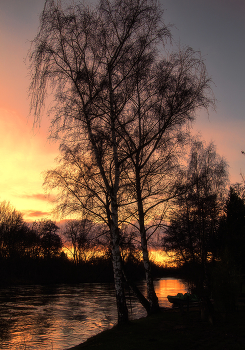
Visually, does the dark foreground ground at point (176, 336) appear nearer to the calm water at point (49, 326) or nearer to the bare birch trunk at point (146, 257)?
the calm water at point (49, 326)

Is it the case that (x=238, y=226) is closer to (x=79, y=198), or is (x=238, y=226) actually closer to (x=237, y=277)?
(x=237, y=277)

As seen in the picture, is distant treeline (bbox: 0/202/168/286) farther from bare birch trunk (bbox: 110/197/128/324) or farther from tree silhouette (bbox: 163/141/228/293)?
bare birch trunk (bbox: 110/197/128/324)

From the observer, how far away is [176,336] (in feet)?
32.3

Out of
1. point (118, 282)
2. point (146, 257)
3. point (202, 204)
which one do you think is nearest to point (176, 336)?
point (118, 282)

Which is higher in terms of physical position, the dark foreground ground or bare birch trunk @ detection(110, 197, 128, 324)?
bare birch trunk @ detection(110, 197, 128, 324)

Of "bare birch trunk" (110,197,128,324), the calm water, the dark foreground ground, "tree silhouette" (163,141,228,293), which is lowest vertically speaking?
the calm water

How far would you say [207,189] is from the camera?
27.3 m

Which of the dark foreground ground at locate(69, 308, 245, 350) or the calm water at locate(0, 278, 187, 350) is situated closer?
the dark foreground ground at locate(69, 308, 245, 350)

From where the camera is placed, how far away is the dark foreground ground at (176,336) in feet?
28.3

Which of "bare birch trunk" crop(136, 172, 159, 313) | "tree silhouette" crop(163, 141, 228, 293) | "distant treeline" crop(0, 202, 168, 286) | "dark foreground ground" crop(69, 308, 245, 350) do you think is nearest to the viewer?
"dark foreground ground" crop(69, 308, 245, 350)

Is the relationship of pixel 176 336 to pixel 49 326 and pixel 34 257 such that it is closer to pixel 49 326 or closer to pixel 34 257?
pixel 49 326

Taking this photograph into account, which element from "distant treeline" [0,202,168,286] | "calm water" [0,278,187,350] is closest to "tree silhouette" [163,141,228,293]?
"calm water" [0,278,187,350]

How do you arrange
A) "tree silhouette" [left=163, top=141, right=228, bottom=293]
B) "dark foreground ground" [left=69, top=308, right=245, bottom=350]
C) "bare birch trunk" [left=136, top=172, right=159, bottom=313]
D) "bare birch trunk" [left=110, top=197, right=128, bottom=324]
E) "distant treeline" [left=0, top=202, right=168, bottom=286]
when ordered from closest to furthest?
"dark foreground ground" [left=69, top=308, right=245, bottom=350], "bare birch trunk" [left=110, top=197, right=128, bottom=324], "bare birch trunk" [left=136, top=172, right=159, bottom=313], "tree silhouette" [left=163, top=141, right=228, bottom=293], "distant treeline" [left=0, top=202, right=168, bottom=286]

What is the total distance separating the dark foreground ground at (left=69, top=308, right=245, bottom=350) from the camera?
8.64 meters
